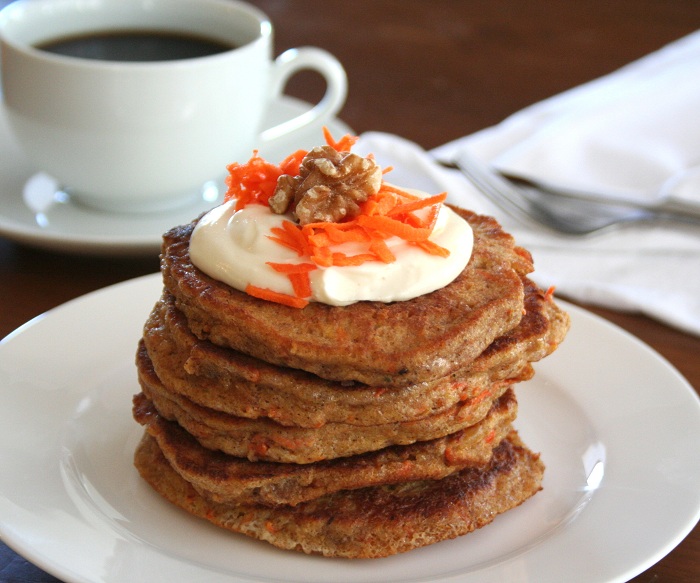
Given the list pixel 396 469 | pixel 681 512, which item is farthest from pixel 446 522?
pixel 681 512

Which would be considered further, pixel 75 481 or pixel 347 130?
pixel 347 130

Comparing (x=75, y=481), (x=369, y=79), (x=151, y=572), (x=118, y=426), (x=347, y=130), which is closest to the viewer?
(x=151, y=572)

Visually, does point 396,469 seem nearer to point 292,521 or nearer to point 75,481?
point 292,521

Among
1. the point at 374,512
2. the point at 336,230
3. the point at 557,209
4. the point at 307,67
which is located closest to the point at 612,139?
the point at 557,209

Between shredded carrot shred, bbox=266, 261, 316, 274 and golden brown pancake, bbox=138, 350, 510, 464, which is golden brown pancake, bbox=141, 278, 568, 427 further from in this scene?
shredded carrot shred, bbox=266, 261, 316, 274

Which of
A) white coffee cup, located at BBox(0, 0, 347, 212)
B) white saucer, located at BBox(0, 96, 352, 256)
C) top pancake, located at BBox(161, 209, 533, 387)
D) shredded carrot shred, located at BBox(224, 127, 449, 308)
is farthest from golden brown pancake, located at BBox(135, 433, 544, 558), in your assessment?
white coffee cup, located at BBox(0, 0, 347, 212)

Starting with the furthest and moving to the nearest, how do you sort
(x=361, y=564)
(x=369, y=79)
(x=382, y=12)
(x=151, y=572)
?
(x=382, y=12), (x=369, y=79), (x=361, y=564), (x=151, y=572)

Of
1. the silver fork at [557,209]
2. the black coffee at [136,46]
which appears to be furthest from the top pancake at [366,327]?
the black coffee at [136,46]

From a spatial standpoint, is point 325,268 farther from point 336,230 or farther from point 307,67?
point 307,67
